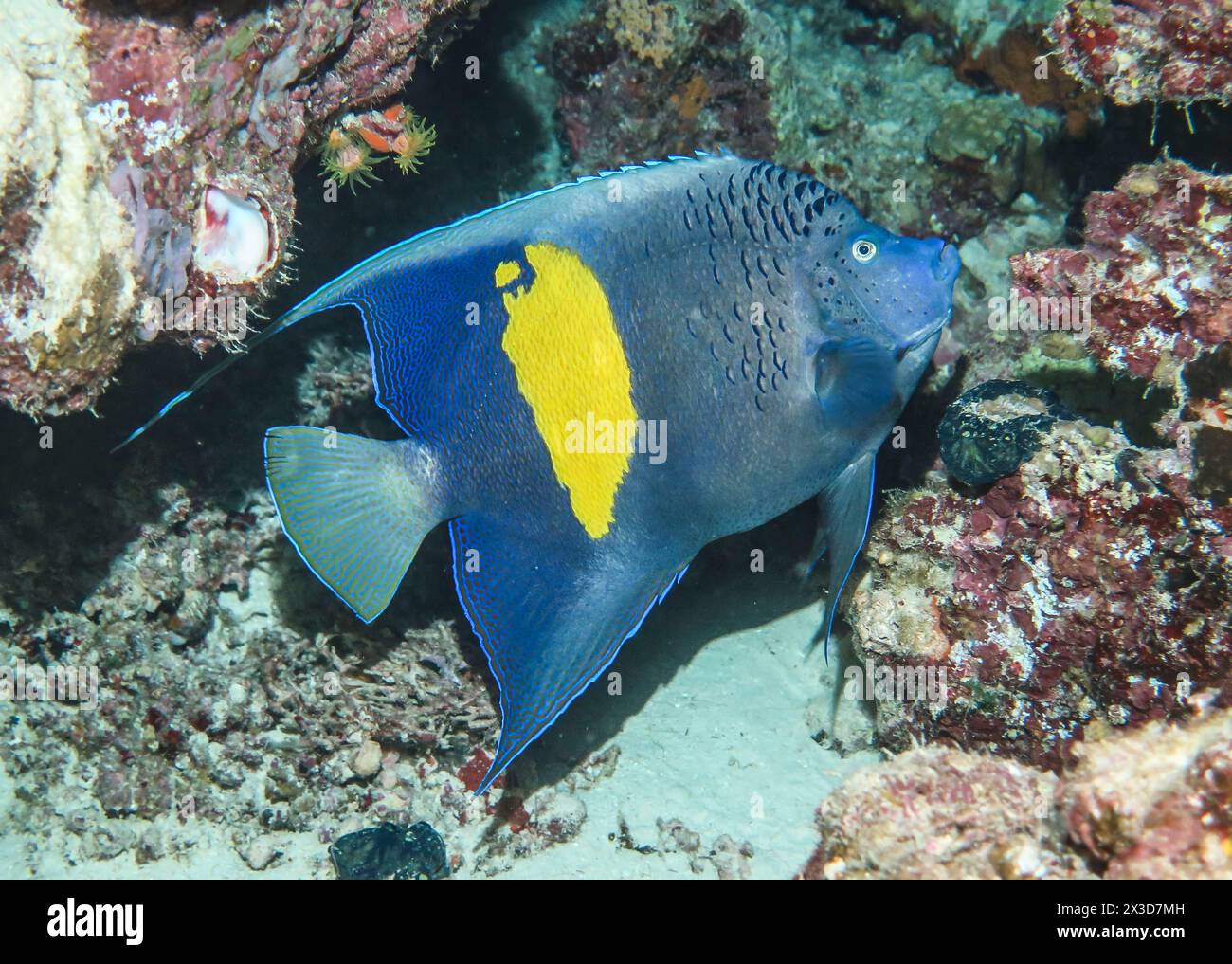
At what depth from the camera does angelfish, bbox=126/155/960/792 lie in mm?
2125

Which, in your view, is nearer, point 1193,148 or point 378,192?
point 1193,148

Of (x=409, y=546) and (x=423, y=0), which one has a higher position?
(x=423, y=0)

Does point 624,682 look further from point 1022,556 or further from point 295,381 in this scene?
point 295,381

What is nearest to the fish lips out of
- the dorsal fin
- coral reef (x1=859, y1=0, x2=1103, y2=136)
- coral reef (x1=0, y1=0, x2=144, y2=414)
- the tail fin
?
the dorsal fin

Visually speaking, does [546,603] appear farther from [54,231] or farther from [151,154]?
[151,154]

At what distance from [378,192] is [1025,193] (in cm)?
340

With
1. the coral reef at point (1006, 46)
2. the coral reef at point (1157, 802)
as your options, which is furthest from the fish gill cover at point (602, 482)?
the coral reef at point (1006, 46)

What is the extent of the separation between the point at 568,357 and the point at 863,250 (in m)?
0.89

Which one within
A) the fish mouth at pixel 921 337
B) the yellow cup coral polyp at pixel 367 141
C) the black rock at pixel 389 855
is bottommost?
the black rock at pixel 389 855

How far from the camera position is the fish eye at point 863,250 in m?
2.11

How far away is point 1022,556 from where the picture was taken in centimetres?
251

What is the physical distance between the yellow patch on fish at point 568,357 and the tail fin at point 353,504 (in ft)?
1.42

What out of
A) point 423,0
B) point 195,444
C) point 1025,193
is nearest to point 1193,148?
point 1025,193

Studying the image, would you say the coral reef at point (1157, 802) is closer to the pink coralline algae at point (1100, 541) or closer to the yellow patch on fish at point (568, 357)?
the pink coralline algae at point (1100, 541)
